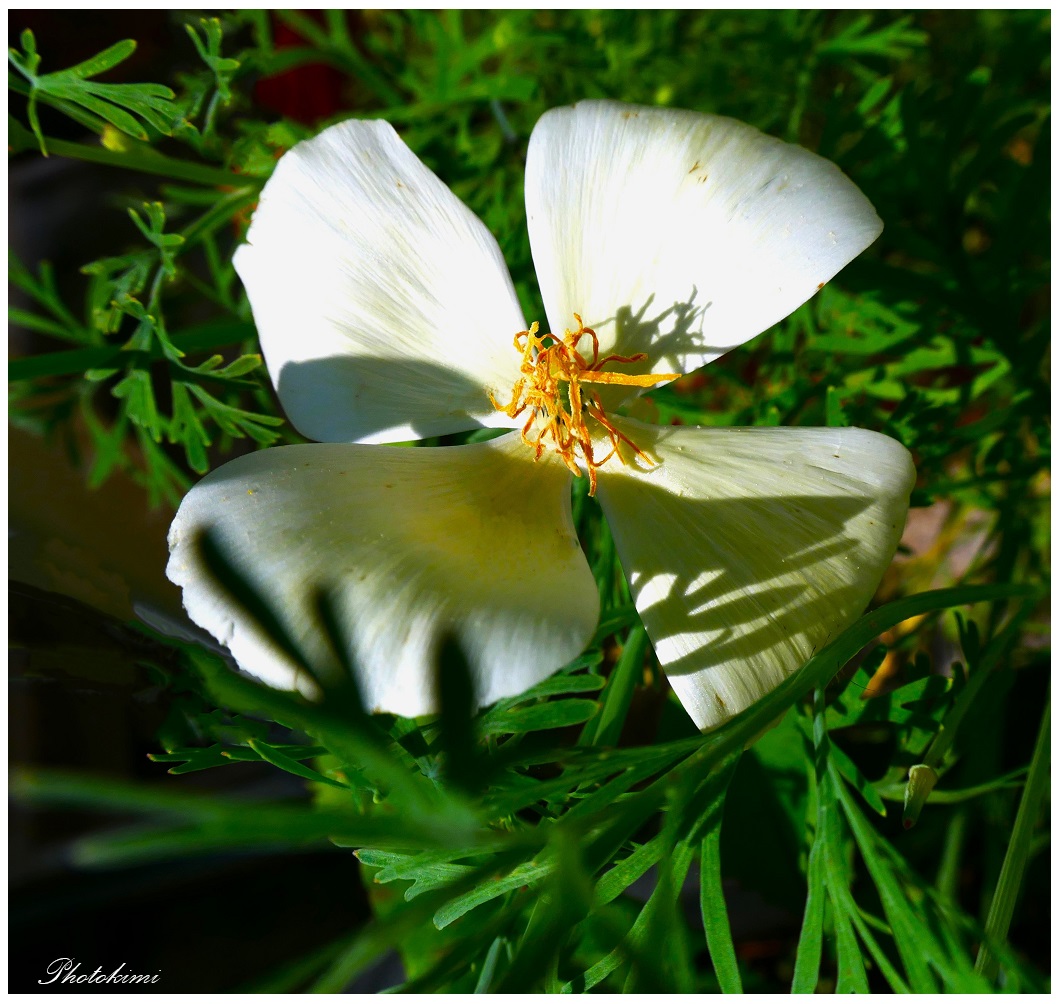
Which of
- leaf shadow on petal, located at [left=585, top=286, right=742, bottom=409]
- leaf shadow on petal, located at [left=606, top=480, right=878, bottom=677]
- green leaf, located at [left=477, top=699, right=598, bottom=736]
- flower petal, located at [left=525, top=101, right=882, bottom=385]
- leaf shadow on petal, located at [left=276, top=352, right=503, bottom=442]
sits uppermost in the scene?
flower petal, located at [left=525, top=101, right=882, bottom=385]

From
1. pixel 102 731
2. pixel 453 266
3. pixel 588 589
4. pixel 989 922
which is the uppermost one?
pixel 453 266

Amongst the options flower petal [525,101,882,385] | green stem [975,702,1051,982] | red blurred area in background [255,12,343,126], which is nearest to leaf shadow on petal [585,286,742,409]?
flower petal [525,101,882,385]

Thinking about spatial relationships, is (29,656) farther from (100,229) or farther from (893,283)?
(100,229)

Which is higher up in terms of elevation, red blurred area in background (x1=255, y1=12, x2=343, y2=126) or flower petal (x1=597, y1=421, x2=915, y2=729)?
red blurred area in background (x1=255, y1=12, x2=343, y2=126)

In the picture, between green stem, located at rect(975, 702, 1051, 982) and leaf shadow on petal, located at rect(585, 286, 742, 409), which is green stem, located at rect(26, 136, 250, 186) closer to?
leaf shadow on petal, located at rect(585, 286, 742, 409)

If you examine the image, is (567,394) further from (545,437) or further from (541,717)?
(541,717)

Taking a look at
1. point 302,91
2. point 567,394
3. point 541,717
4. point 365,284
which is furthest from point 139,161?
point 302,91

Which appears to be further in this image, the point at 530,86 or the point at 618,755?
the point at 530,86

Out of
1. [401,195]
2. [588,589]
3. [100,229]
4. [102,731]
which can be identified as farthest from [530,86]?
[100,229]
